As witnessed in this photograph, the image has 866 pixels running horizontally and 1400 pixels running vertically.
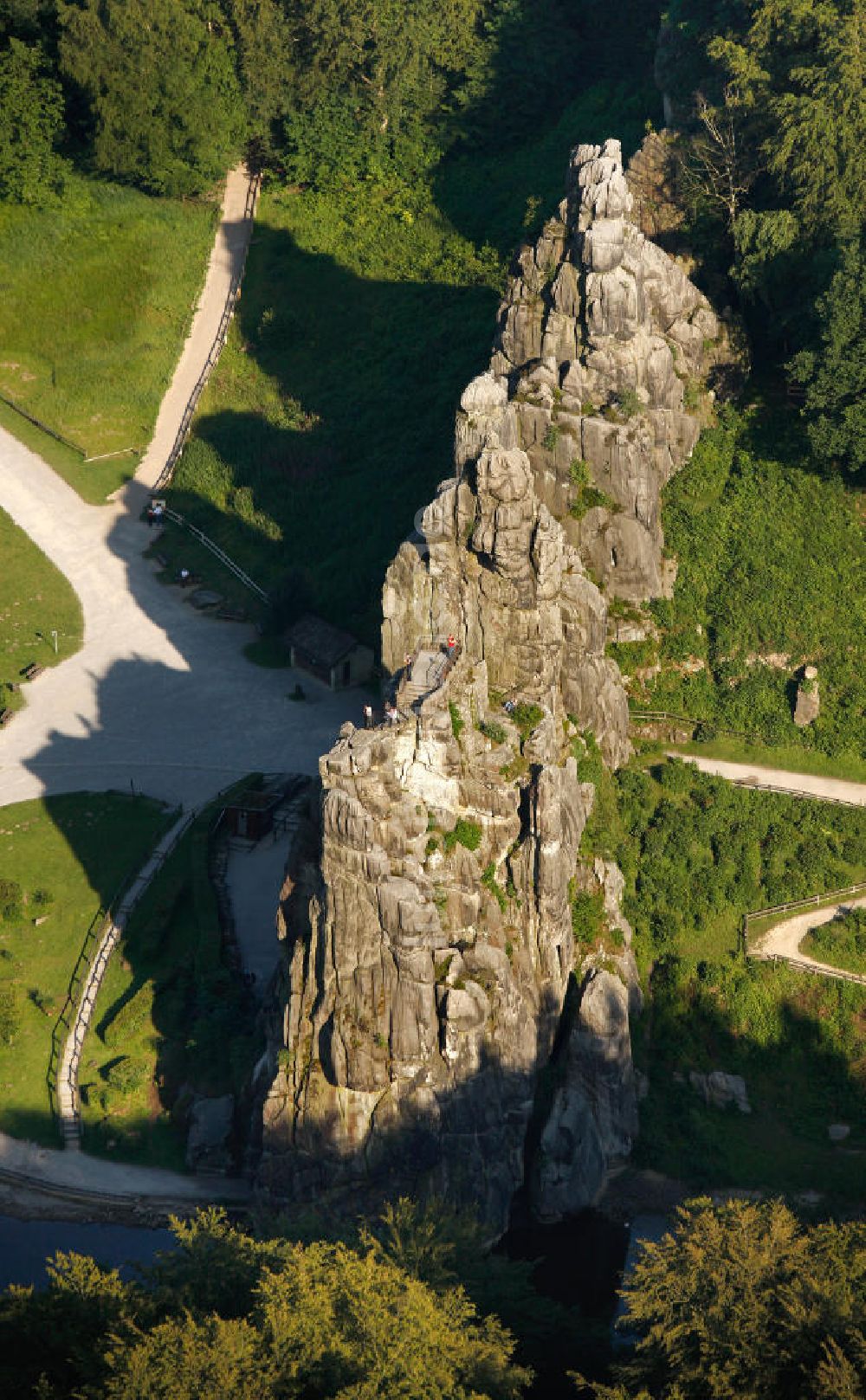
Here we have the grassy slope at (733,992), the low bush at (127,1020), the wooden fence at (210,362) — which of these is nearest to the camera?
the grassy slope at (733,992)

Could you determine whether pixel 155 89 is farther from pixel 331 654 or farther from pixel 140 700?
pixel 331 654

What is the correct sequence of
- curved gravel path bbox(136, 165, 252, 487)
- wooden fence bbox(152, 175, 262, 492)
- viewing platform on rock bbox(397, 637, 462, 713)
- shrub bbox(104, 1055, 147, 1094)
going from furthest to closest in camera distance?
curved gravel path bbox(136, 165, 252, 487) < wooden fence bbox(152, 175, 262, 492) < shrub bbox(104, 1055, 147, 1094) < viewing platform on rock bbox(397, 637, 462, 713)


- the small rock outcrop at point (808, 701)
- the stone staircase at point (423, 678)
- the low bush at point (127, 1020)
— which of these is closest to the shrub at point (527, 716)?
the stone staircase at point (423, 678)

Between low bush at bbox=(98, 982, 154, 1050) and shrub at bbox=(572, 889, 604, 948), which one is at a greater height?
shrub at bbox=(572, 889, 604, 948)

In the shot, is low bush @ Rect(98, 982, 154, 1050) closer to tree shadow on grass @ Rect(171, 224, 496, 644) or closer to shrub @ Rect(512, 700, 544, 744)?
shrub @ Rect(512, 700, 544, 744)

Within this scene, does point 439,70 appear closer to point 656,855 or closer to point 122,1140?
point 656,855

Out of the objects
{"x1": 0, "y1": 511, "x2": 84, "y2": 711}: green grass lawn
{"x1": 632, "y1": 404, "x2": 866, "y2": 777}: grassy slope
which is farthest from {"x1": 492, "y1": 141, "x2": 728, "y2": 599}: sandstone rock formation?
{"x1": 0, "y1": 511, "x2": 84, "y2": 711}: green grass lawn

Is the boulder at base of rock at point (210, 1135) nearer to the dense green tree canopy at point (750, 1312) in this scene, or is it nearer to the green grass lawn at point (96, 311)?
the dense green tree canopy at point (750, 1312)
